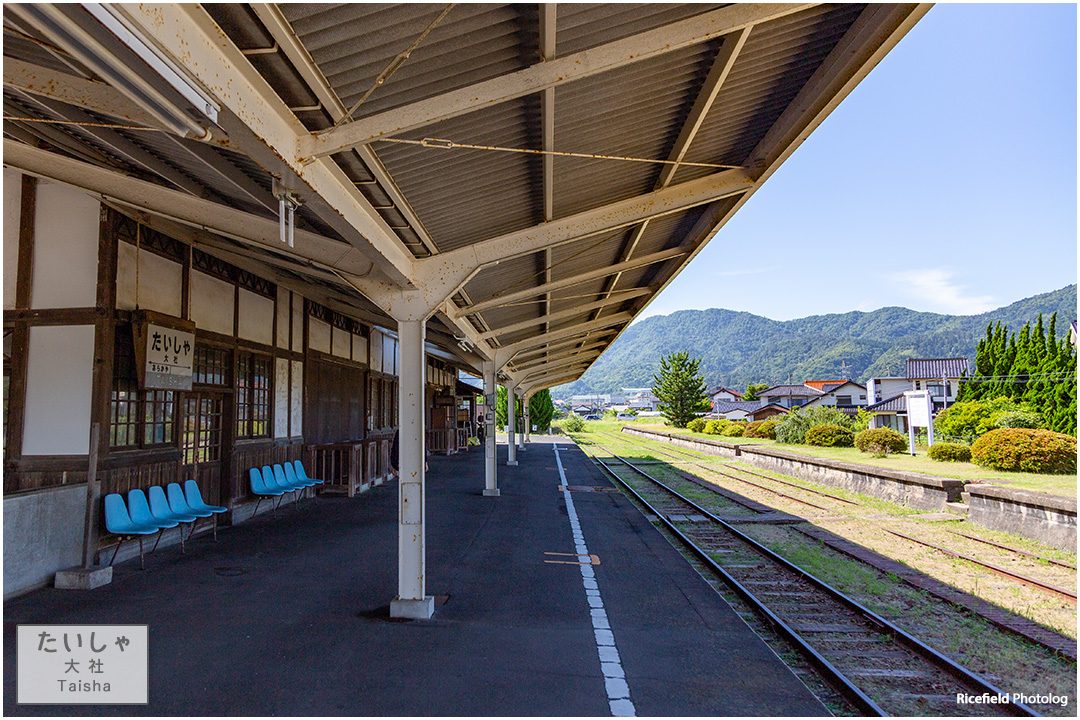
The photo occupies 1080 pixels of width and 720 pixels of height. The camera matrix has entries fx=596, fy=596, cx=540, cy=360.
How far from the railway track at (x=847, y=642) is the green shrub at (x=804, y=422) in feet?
68.9

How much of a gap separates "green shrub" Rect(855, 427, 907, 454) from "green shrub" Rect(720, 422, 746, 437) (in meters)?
14.1

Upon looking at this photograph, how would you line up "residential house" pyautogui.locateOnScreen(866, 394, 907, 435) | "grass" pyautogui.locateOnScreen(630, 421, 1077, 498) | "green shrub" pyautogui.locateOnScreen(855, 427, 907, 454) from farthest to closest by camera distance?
"residential house" pyautogui.locateOnScreen(866, 394, 907, 435)
"green shrub" pyautogui.locateOnScreen(855, 427, 907, 454)
"grass" pyautogui.locateOnScreen(630, 421, 1077, 498)

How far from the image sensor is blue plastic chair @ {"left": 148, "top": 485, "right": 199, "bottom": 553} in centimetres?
720

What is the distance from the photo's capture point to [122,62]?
2387 mm

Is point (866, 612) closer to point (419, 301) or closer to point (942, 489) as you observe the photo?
point (419, 301)

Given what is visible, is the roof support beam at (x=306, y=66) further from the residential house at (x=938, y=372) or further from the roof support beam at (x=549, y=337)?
the residential house at (x=938, y=372)

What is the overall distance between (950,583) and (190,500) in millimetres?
9413

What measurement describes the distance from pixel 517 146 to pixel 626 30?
1.45 metres

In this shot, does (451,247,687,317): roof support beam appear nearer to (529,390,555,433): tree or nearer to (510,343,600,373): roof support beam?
(510,343,600,373): roof support beam

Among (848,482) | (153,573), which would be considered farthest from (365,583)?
(848,482)

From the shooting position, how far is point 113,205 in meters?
6.57

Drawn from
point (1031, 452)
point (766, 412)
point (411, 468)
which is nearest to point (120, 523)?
point (411, 468)

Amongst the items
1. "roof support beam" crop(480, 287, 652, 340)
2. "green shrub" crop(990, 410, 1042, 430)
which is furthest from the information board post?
"roof support beam" crop(480, 287, 652, 340)

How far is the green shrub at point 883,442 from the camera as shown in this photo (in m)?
21.6
